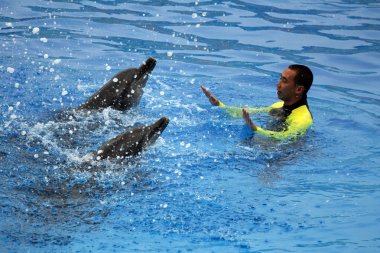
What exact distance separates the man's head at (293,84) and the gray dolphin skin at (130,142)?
7.67 ft

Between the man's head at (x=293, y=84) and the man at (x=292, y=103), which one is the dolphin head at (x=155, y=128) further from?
the man's head at (x=293, y=84)

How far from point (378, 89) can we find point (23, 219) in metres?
6.52

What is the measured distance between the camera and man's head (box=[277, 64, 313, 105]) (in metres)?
8.24

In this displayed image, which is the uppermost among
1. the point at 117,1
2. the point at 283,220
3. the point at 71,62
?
the point at 117,1

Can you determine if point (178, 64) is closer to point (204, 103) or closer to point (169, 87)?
point (169, 87)

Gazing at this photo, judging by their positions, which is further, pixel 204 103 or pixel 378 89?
pixel 378 89

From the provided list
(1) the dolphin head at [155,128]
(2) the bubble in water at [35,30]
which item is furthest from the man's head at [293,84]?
(2) the bubble in water at [35,30]

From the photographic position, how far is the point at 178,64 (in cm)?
1078

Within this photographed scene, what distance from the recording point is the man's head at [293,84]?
8.24 meters

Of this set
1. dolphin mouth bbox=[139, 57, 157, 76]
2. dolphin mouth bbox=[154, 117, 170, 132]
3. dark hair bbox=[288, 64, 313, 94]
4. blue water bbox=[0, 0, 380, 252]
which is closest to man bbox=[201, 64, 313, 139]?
dark hair bbox=[288, 64, 313, 94]

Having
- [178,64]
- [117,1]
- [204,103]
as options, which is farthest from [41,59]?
[117,1]

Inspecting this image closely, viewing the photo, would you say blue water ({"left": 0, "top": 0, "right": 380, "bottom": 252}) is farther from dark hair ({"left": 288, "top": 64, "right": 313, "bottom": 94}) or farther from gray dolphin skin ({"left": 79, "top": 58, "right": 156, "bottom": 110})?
dark hair ({"left": 288, "top": 64, "right": 313, "bottom": 94})

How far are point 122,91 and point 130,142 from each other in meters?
1.62

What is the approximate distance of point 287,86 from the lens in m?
8.25
